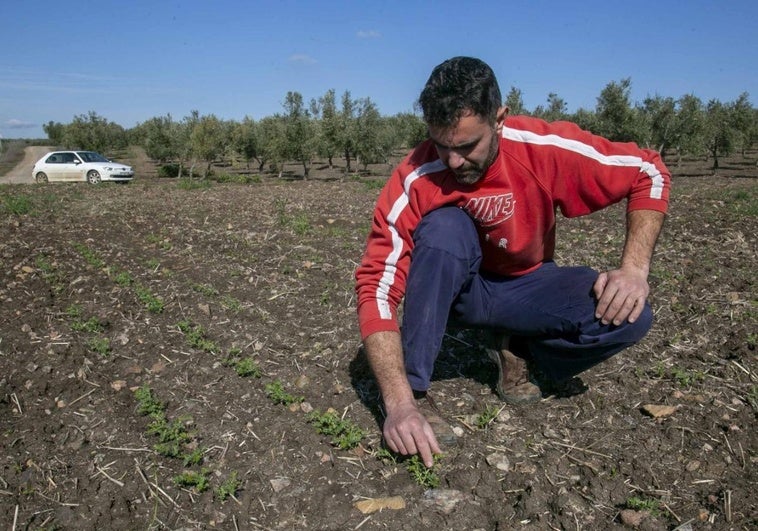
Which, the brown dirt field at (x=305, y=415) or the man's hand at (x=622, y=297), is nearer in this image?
the brown dirt field at (x=305, y=415)

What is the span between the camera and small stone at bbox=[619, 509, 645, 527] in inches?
84.2

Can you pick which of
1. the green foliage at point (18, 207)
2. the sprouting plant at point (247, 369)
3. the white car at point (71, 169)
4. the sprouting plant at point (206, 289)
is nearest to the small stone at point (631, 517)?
the sprouting plant at point (247, 369)

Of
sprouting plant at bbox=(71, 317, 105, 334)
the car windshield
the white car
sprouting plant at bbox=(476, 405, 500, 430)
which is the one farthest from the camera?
the car windshield

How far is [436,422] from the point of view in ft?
8.48

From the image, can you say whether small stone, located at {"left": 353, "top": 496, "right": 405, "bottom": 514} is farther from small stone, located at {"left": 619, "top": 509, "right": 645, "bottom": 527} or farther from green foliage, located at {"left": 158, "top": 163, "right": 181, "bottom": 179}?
green foliage, located at {"left": 158, "top": 163, "right": 181, "bottom": 179}

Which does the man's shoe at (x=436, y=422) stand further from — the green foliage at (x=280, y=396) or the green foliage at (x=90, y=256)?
the green foliage at (x=90, y=256)

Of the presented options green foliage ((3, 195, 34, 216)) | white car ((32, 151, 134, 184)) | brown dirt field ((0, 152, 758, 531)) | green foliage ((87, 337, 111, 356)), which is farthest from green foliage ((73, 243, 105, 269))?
white car ((32, 151, 134, 184))

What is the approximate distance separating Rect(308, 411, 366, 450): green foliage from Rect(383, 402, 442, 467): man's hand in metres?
0.31

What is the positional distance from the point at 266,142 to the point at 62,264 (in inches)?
1219

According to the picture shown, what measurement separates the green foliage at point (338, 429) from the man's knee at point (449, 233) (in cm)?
92

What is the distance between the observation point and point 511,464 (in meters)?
2.46

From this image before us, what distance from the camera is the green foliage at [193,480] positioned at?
2.36 meters

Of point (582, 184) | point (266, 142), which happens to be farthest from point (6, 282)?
point (266, 142)

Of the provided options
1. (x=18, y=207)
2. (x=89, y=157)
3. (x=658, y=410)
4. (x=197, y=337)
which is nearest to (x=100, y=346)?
(x=197, y=337)
